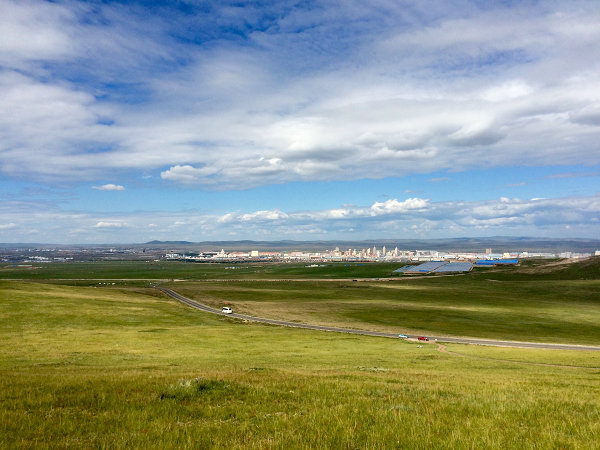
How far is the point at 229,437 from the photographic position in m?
8.60

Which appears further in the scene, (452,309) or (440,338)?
(452,309)

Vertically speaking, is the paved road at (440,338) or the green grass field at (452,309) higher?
the paved road at (440,338)

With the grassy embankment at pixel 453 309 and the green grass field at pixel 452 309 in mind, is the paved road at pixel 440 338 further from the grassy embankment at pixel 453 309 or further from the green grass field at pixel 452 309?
the grassy embankment at pixel 453 309

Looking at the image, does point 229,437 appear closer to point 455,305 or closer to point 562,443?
point 562,443

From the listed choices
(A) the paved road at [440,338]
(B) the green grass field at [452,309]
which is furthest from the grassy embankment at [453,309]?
(A) the paved road at [440,338]

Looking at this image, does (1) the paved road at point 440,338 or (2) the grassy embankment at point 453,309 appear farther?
(2) the grassy embankment at point 453,309

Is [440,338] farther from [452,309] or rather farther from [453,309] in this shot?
[453,309]

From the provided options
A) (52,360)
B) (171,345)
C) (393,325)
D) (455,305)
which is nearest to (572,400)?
(52,360)

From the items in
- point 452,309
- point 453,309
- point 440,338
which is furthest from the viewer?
point 453,309

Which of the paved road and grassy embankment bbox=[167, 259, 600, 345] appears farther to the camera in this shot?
grassy embankment bbox=[167, 259, 600, 345]

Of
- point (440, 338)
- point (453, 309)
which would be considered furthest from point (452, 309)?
point (440, 338)

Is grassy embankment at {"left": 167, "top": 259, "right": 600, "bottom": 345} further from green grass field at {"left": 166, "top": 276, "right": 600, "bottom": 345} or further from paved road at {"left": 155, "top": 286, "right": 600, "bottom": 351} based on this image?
paved road at {"left": 155, "top": 286, "right": 600, "bottom": 351}

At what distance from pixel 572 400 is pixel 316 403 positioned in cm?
946

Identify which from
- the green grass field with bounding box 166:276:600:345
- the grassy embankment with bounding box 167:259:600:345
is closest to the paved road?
the green grass field with bounding box 166:276:600:345
